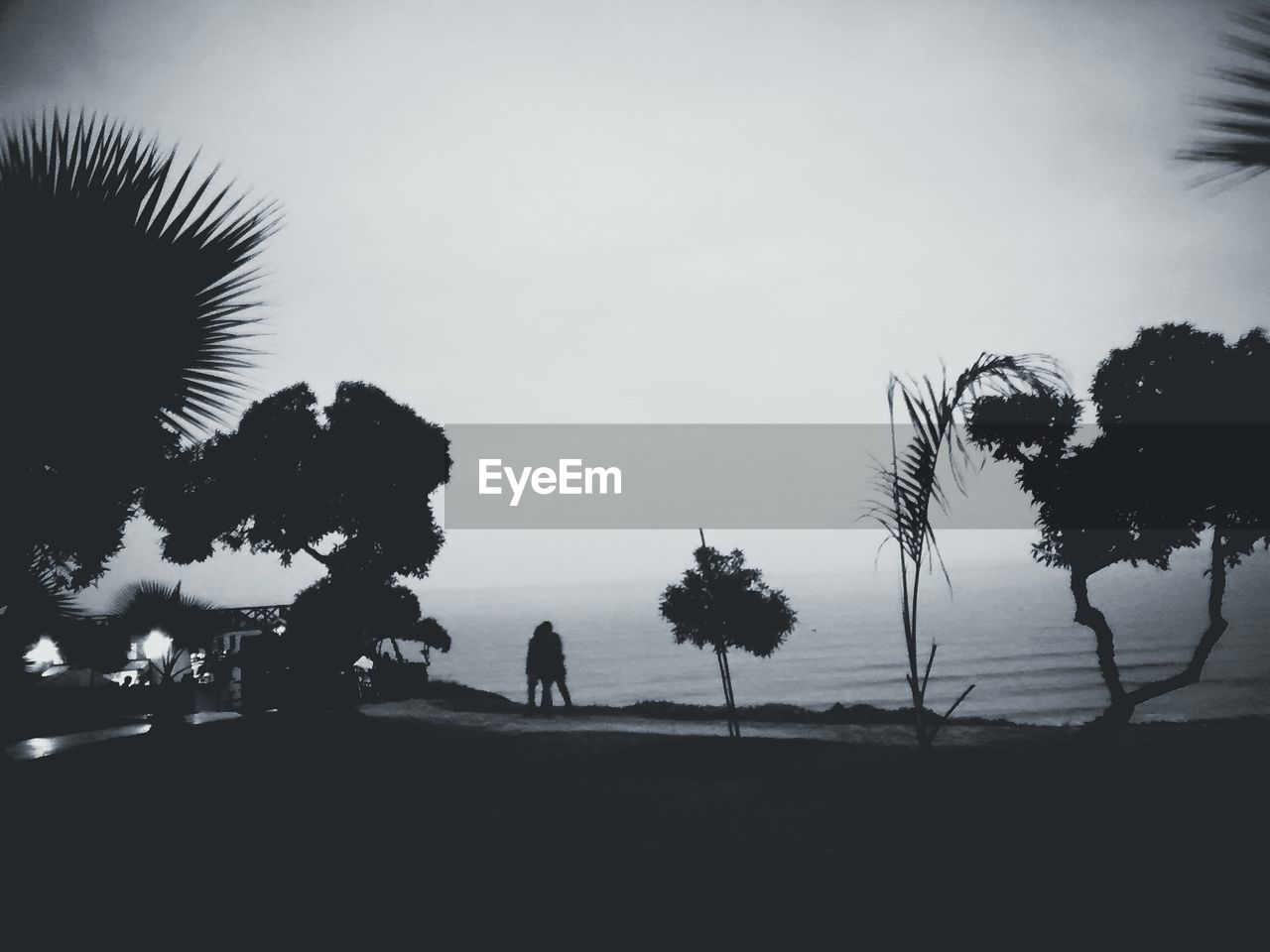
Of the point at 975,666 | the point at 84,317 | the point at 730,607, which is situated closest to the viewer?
the point at 84,317

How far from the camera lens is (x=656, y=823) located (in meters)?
5.35

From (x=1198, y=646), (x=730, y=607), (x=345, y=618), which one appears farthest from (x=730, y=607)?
(x=345, y=618)

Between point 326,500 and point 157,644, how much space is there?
7.17 meters

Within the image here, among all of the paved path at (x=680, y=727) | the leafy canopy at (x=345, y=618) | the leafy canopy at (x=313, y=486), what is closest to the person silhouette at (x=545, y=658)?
the paved path at (x=680, y=727)

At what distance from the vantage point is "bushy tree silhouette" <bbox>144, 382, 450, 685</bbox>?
21.6 metres

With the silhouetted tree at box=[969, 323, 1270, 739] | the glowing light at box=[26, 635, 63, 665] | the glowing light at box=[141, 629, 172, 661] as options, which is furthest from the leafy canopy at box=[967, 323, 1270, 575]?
the glowing light at box=[26, 635, 63, 665]

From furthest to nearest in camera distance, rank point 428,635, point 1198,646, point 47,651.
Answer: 1. point 428,635
2. point 47,651
3. point 1198,646

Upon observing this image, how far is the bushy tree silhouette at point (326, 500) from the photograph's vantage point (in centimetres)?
2161

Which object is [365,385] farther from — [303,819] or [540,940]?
[540,940]

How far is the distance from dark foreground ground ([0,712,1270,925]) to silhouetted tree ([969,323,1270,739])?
7.50 ft

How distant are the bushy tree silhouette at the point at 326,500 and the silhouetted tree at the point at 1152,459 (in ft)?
58.7

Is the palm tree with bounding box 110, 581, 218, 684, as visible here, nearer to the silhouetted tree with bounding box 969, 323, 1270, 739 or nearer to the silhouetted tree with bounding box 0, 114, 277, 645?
the silhouetted tree with bounding box 0, 114, 277, 645

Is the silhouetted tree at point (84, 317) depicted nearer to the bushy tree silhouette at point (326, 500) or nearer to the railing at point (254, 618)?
the bushy tree silhouette at point (326, 500)

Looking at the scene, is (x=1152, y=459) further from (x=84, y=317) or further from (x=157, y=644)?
(x=157, y=644)
